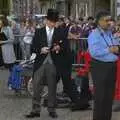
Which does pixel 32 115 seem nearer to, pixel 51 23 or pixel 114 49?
pixel 51 23

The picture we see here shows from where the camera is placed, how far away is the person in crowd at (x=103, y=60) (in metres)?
8.66

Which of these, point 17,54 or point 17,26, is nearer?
point 17,54

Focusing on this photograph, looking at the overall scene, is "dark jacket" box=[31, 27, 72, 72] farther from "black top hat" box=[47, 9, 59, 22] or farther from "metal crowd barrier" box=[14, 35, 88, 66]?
"metal crowd barrier" box=[14, 35, 88, 66]

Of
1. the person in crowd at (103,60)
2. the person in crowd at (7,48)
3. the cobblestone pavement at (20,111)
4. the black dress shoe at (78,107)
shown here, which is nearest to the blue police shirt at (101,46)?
the person in crowd at (103,60)

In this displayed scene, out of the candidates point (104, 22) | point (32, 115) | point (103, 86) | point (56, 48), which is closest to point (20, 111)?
point (32, 115)

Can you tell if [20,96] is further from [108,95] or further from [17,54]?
[108,95]

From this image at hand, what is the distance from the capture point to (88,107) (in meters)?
11.3

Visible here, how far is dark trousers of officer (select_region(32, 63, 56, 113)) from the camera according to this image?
1027 cm

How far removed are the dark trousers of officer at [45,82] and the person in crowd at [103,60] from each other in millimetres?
1576

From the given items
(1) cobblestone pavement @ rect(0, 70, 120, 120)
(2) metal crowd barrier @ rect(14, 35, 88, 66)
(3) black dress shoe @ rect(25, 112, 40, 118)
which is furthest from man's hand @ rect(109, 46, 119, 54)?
(2) metal crowd barrier @ rect(14, 35, 88, 66)

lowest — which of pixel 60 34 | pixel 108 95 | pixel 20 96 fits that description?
pixel 20 96

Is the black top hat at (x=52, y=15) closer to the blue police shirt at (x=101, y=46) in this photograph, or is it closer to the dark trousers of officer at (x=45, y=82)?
the dark trousers of officer at (x=45, y=82)

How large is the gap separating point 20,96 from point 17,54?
282 centimetres

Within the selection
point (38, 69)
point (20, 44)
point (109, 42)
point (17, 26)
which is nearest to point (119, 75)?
point (38, 69)
